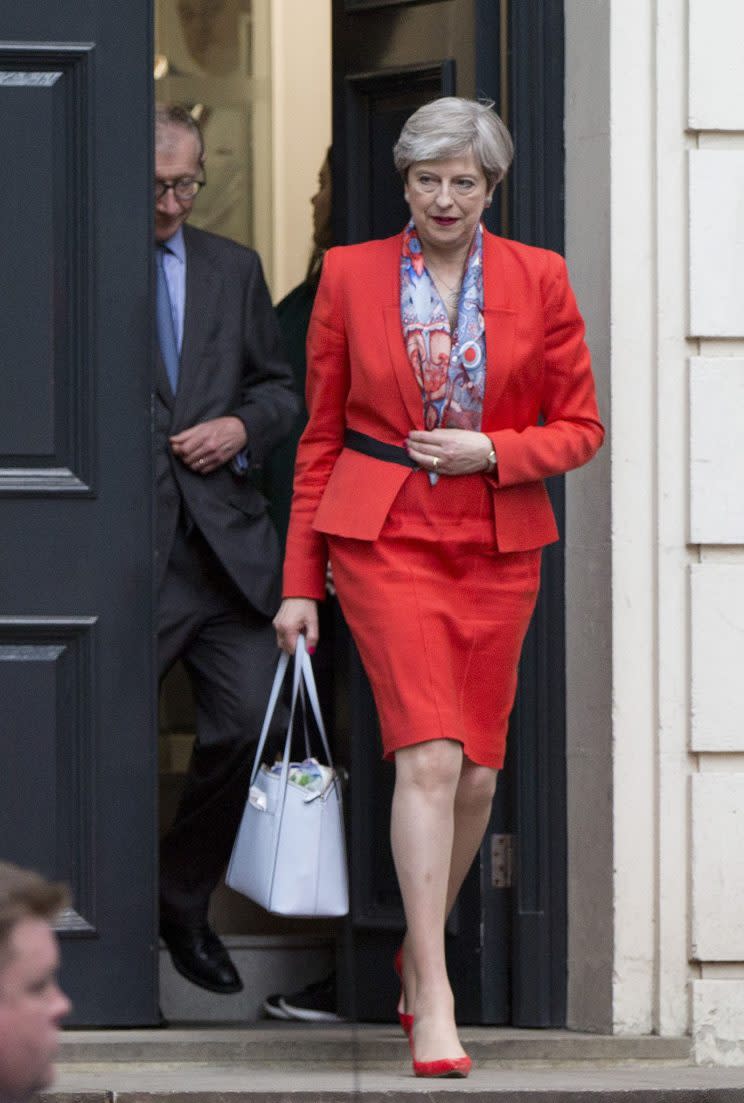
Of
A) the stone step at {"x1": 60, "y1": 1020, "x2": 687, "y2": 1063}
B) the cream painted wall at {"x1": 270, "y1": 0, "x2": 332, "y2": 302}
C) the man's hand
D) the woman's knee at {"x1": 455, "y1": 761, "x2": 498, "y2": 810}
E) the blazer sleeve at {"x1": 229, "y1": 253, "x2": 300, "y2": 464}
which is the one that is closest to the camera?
the woman's knee at {"x1": 455, "y1": 761, "x2": 498, "y2": 810}

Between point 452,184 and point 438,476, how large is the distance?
0.61 m

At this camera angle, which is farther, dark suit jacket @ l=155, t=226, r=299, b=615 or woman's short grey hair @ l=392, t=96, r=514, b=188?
dark suit jacket @ l=155, t=226, r=299, b=615

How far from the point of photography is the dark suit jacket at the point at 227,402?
5.73 m

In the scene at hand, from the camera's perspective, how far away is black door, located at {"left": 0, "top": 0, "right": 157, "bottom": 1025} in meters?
5.46

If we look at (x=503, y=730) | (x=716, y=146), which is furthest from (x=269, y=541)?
(x=716, y=146)

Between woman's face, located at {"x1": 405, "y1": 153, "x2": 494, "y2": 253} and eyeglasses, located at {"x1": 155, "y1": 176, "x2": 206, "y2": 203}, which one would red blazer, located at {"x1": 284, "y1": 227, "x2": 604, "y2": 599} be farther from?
eyeglasses, located at {"x1": 155, "y1": 176, "x2": 206, "y2": 203}

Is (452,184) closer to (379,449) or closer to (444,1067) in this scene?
(379,449)

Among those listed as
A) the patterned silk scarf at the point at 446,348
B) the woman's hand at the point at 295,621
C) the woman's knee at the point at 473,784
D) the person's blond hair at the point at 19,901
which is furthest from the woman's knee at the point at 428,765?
the person's blond hair at the point at 19,901

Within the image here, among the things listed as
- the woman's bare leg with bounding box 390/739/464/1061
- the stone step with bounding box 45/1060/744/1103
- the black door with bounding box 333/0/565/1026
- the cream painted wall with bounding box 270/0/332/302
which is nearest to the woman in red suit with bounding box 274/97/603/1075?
the woman's bare leg with bounding box 390/739/464/1061

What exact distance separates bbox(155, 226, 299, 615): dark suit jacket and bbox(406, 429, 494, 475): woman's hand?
3.07ft

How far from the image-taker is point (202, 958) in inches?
231

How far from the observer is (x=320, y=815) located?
16.4ft

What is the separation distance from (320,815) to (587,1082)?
819mm

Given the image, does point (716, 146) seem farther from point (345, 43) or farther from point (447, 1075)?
point (447, 1075)
